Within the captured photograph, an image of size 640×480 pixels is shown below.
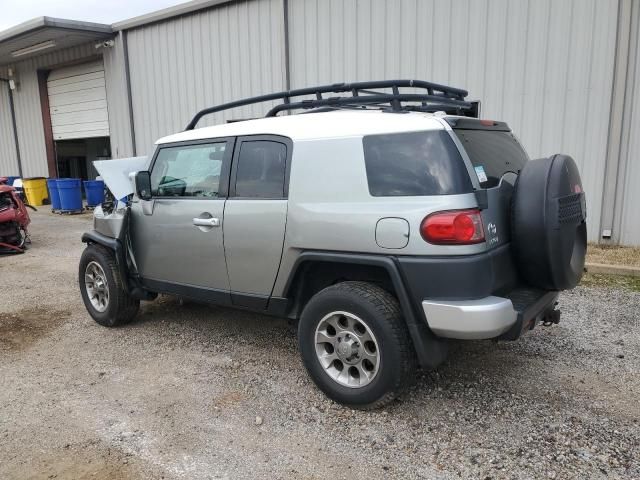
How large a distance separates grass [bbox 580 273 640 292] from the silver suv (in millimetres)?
2868

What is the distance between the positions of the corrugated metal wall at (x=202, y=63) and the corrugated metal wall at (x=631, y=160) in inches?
235

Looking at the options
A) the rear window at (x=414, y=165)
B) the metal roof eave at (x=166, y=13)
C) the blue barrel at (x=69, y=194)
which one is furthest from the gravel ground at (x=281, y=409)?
the blue barrel at (x=69, y=194)

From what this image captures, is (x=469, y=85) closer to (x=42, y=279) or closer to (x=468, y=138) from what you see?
(x=468, y=138)

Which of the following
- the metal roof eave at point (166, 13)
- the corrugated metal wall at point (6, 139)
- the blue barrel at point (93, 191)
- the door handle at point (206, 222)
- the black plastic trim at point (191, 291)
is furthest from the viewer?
the corrugated metal wall at point (6, 139)

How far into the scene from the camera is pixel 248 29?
34.3 feet

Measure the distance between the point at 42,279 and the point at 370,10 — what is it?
22.2 feet

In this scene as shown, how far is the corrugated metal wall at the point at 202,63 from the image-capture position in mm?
10297

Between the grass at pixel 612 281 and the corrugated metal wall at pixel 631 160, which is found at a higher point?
the corrugated metal wall at pixel 631 160

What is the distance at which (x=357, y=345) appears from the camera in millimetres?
3242

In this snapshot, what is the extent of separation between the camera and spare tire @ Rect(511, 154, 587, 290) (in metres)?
3.04

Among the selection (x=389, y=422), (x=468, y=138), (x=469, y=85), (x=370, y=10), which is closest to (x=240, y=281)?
(x=389, y=422)

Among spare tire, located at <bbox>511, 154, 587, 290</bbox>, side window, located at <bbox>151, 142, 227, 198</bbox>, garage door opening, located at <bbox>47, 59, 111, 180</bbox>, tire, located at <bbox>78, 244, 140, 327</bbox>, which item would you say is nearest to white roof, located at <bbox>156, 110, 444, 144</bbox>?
side window, located at <bbox>151, 142, 227, 198</bbox>

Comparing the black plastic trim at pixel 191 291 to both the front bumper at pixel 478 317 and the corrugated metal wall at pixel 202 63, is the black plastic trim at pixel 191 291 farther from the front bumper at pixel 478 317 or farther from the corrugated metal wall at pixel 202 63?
the corrugated metal wall at pixel 202 63

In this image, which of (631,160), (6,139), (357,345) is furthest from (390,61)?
(6,139)
